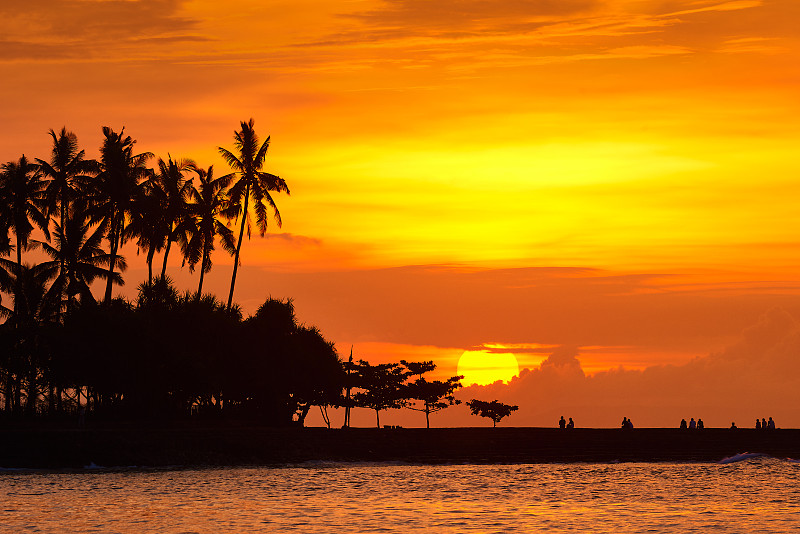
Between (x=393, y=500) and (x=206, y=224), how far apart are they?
48.9m

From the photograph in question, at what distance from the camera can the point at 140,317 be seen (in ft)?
249

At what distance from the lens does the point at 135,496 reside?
1843 inches

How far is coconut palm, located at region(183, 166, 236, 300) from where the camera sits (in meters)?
90.0

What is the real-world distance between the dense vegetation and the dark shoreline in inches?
212

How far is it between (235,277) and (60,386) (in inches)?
690

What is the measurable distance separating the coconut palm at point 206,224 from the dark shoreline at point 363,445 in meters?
18.7

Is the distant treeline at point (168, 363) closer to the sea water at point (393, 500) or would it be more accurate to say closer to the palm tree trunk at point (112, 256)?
the palm tree trunk at point (112, 256)

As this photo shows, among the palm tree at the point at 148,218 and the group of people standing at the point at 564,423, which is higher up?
the palm tree at the point at 148,218

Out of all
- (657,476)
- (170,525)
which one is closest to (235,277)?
(657,476)

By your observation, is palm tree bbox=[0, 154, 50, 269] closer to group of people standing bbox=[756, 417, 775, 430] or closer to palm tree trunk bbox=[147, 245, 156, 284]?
palm tree trunk bbox=[147, 245, 156, 284]

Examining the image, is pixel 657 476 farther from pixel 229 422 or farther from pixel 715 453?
pixel 229 422

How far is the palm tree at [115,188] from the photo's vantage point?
8475 cm

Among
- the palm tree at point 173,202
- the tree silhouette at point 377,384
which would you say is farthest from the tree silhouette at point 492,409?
the palm tree at point 173,202

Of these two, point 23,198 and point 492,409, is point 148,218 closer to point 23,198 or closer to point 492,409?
point 23,198
